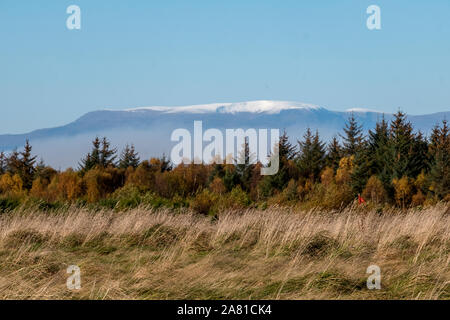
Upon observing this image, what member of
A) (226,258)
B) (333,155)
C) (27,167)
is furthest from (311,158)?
(226,258)

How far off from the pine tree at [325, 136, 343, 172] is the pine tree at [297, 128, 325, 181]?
2.67 feet

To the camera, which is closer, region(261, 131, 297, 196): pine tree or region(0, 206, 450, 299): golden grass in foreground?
region(0, 206, 450, 299): golden grass in foreground

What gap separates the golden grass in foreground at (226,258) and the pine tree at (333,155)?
55250mm

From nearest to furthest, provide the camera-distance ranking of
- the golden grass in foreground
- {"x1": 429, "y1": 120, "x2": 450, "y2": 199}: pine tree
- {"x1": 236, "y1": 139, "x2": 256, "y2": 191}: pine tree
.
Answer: the golden grass in foreground < {"x1": 429, "y1": 120, "x2": 450, "y2": 199}: pine tree < {"x1": 236, "y1": 139, "x2": 256, "y2": 191}: pine tree

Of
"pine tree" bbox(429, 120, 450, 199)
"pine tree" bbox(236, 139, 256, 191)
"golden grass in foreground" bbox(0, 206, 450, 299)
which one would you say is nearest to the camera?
"golden grass in foreground" bbox(0, 206, 450, 299)

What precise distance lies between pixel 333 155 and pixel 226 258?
200ft

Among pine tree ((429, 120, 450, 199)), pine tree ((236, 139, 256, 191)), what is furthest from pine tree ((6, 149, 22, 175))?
pine tree ((429, 120, 450, 199))

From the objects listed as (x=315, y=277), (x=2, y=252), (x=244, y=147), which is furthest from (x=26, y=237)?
(x=244, y=147)

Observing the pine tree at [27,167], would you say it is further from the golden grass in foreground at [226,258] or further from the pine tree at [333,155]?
the golden grass in foreground at [226,258]

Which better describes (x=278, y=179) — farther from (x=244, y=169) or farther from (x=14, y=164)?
(x=14, y=164)

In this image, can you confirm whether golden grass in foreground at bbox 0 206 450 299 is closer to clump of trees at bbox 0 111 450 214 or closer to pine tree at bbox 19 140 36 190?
clump of trees at bbox 0 111 450 214

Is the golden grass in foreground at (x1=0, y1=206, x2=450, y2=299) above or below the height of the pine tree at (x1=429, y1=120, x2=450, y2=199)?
above

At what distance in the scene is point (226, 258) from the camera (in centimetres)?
841

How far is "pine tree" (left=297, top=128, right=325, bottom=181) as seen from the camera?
64.4 m
